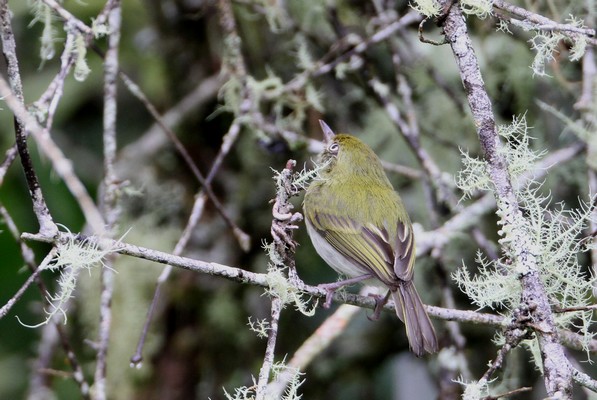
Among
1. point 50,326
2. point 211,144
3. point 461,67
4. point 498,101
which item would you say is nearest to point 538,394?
point 498,101

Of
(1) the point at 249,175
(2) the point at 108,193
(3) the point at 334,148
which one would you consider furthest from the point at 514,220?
(1) the point at 249,175

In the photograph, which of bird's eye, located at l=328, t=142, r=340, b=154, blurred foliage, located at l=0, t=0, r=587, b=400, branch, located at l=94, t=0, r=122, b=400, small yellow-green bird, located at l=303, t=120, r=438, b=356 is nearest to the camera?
branch, located at l=94, t=0, r=122, b=400

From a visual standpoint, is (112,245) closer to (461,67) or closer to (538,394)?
(461,67)

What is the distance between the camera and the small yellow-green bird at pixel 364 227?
2893 millimetres

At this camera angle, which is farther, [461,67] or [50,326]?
[50,326]

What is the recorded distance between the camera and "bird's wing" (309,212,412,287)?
3.07 metres

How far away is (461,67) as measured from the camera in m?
2.03

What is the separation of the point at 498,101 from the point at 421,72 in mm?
453

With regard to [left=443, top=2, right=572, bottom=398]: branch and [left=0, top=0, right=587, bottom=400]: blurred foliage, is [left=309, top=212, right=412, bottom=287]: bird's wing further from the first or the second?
[left=443, top=2, right=572, bottom=398]: branch

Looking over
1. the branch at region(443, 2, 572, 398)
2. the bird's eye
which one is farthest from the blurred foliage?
the branch at region(443, 2, 572, 398)

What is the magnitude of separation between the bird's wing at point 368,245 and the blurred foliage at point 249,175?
2.80ft

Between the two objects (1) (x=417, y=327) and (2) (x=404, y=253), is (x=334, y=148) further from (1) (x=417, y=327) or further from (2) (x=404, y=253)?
(1) (x=417, y=327)

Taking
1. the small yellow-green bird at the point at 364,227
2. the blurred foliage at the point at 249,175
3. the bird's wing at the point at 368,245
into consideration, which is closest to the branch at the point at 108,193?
the small yellow-green bird at the point at 364,227

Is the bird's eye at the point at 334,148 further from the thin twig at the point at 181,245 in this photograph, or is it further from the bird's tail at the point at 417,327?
the bird's tail at the point at 417,327
